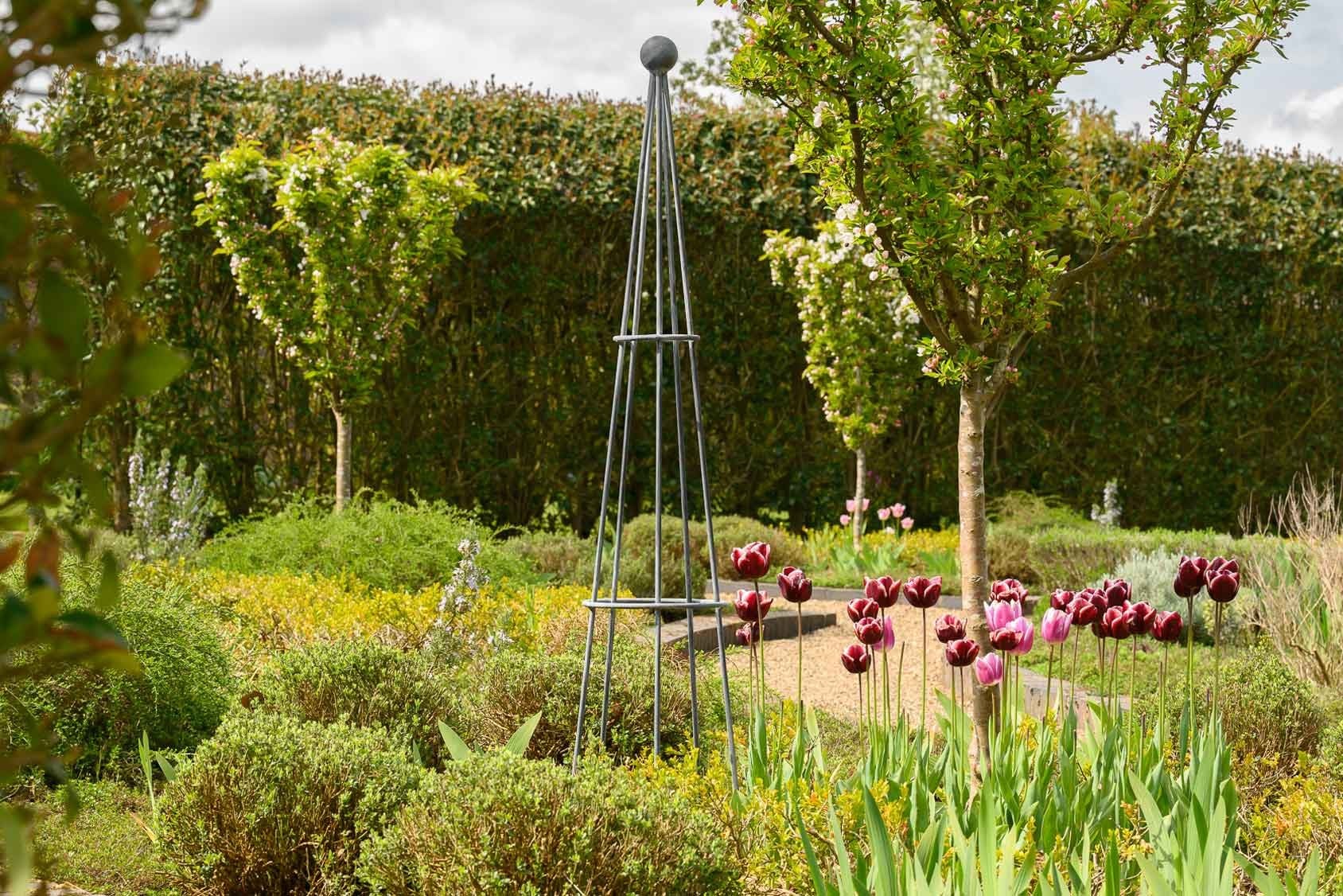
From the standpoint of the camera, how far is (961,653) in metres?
3.23

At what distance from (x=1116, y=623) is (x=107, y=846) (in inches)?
115

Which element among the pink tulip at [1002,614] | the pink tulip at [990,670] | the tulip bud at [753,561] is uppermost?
the tulip bud at [753,561]

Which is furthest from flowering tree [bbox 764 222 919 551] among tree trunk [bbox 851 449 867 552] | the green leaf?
the green leaf

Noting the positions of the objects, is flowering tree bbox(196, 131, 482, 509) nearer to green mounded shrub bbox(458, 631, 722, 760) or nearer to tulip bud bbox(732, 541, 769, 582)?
green mounded shrub bbox(458, 631, 722, 760)

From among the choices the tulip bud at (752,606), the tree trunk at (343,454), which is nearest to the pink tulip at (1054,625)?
the tulip bud at (752,606)

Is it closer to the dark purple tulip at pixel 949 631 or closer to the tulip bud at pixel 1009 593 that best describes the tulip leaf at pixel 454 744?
the dark purple tulip at pixel 949 631

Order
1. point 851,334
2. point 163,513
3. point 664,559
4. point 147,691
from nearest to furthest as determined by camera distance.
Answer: point 147,691
point 163,513
point 664,559
point 851,334

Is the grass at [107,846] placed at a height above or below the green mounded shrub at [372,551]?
below

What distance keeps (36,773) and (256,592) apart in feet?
6.70

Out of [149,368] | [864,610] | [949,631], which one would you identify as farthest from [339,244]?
[149,368]

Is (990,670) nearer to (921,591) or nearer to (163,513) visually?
(921,591)

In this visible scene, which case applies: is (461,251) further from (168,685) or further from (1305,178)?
(1305,178)

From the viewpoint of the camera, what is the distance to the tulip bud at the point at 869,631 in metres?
3.19

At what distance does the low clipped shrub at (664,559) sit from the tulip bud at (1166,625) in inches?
161
